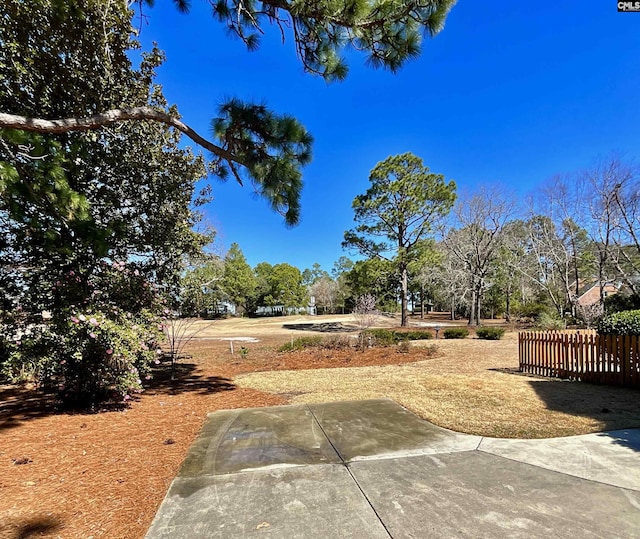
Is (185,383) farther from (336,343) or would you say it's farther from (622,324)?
(622,324)

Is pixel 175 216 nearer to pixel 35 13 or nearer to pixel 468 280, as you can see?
pixel 35 13

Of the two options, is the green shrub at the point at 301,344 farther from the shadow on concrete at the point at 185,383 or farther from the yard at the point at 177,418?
the shadow on concrete at the point at 185,383

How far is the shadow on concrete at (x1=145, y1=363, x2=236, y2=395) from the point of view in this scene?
7.12 meters

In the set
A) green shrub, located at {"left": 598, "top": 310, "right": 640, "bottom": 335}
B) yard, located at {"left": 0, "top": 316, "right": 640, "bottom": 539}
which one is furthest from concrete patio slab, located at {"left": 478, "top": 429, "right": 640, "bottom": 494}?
green shrub, located at {"left": 598, "top": 310, "right": 640, "bottom": 335}

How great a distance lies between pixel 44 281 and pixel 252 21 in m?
5.00

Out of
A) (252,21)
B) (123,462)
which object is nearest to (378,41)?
(252,21)

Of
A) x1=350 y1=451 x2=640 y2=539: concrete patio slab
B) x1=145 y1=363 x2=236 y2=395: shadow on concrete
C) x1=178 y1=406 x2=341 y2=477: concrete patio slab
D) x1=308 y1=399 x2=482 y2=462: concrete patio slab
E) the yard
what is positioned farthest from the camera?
x1=145 y1=363 x2=236 y2=395: shadow on concrete

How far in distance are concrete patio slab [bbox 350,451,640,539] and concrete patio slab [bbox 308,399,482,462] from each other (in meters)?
0.32

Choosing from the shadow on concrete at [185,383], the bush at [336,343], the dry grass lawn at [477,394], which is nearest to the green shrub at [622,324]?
the dry grass lawn at [477,394]

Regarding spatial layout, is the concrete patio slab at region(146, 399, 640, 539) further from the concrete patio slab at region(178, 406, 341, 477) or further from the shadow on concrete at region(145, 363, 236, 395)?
the shadow on concrete at region(145, 363, 236, 395)

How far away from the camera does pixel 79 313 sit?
193 inches

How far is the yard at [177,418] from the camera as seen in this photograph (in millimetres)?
2719

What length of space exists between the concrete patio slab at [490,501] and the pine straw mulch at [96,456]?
1866 millimetres

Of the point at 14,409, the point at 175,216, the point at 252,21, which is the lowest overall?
the point at 14,409
